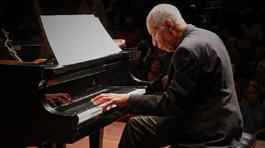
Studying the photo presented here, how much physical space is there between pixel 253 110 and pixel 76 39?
221 centimetres

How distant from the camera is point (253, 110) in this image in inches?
156

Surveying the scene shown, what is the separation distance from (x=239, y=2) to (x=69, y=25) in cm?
400

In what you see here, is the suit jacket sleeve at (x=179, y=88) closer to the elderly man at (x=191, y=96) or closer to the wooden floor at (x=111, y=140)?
the elderly man at (x=191, y=96)

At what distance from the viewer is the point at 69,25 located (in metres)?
2.62

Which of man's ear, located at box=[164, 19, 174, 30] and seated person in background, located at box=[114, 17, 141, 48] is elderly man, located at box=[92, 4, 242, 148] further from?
seated person in background, located at box=[114, 17, 141, 48]

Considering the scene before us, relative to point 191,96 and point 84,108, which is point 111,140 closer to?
point 84,108

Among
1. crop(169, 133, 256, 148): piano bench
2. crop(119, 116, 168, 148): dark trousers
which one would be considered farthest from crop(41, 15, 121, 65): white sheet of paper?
crop(169, 133, 256, 148): piano bench

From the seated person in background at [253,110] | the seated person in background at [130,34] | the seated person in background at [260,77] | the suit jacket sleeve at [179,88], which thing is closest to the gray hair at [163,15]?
the suit jacket sleeve at [179,88]

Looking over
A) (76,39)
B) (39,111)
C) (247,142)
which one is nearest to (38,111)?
(39,111)

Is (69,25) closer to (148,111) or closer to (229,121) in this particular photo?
(148,111)

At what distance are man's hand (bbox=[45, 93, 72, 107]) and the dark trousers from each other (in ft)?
1.38

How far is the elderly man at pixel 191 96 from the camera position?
1.96 meters

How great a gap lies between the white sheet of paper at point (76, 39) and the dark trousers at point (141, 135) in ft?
1.77

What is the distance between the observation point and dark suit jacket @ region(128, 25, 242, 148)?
Answer: 1954 mm
